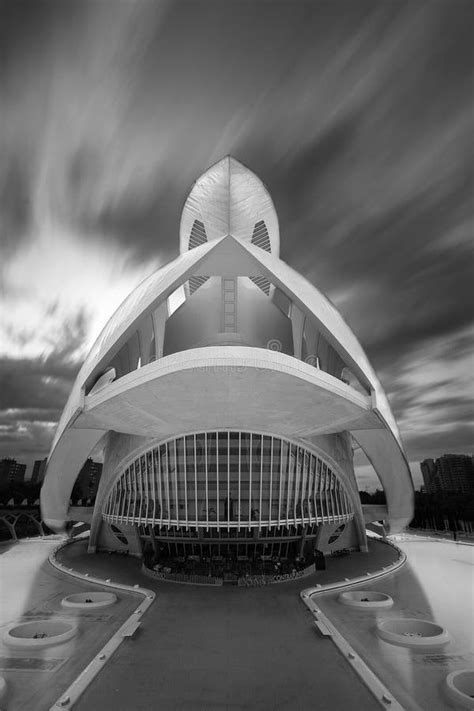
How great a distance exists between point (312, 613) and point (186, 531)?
1110 cm

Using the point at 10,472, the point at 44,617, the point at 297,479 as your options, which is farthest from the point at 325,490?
the point at 10,472

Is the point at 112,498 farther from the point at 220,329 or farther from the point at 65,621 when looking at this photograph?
the point at 220,329

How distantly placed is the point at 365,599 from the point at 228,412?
34.3ft

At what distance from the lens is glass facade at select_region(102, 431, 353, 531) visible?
22406 millimetres

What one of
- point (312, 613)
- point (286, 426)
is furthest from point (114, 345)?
point (312, 613)

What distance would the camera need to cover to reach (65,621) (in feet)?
45.0

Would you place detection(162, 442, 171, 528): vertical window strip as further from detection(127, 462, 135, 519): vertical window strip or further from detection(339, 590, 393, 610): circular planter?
detection(339, 590, 393, 610): circular planter

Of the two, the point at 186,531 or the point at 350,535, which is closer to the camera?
the point at 186,531

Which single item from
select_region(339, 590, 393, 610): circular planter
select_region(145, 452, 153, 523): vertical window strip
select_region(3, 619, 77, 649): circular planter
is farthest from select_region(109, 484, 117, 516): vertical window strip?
select_region(339, 590, 393, 610): circular planter

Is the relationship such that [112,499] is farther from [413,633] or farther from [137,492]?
[413,633]

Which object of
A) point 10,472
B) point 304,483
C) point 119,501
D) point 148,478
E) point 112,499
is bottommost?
point 119,501

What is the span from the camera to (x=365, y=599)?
666 inches

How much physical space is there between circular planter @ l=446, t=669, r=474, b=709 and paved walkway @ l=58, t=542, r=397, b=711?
1.95 m

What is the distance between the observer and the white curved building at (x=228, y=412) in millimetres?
15008
